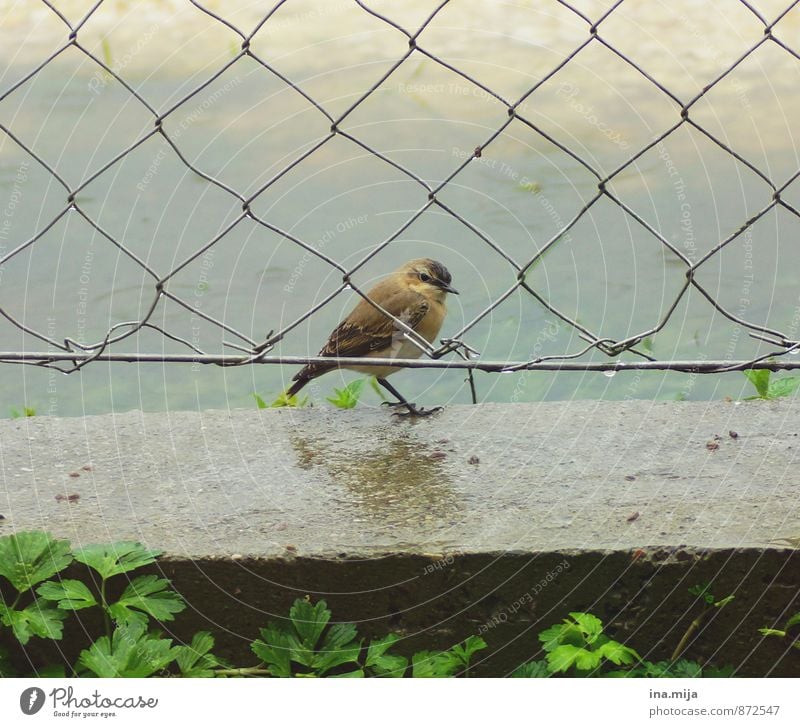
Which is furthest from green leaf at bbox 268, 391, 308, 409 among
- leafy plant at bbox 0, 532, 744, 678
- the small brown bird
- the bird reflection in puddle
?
leafy plant at bbox 0, 532, 744, 678

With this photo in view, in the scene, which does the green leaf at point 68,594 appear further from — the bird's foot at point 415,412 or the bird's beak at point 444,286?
the bird's beak at point 444,286

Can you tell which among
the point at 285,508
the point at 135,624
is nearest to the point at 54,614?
the point at 135,624

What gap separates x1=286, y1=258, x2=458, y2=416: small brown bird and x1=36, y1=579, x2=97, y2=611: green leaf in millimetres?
1418

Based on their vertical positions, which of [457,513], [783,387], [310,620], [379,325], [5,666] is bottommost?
[5,666]

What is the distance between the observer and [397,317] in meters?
3.47

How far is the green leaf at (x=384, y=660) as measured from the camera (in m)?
2.12

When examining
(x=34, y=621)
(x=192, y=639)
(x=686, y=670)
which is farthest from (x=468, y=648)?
(x=34, y=621)

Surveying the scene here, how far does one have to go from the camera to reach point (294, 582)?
2148mm

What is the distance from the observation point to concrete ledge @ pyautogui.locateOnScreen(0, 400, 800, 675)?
2137 millimetres

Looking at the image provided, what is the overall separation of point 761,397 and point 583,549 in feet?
4.11

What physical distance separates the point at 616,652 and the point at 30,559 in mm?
1084

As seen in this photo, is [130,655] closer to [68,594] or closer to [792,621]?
[68,594]

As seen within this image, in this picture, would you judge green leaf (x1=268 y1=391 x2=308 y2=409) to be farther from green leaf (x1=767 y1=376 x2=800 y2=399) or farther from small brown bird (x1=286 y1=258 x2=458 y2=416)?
green leaf (x1=767 y1=376 x2=800 y2=399)
